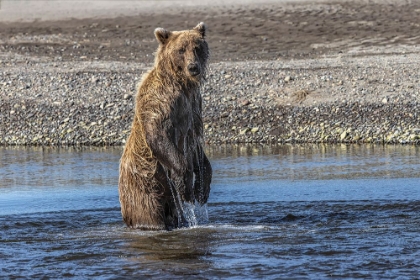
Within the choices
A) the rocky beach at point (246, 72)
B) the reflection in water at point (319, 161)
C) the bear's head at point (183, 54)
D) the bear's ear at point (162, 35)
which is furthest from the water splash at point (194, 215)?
the rocky beach at point (246, 72)

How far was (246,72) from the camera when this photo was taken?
1967 cm

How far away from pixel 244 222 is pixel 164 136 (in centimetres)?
146

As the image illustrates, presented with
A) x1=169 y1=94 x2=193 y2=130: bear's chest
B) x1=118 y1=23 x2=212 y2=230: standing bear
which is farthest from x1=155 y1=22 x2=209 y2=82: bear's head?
x1=169 y1=94 x2=193 y2=130: bear's chest

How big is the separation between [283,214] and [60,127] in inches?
354

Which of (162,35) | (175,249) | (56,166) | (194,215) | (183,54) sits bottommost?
(175,249)

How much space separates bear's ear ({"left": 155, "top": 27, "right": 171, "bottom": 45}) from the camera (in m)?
8.39

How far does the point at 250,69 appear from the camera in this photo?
2006 cm

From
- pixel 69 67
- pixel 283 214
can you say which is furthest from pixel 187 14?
pixel 283 214

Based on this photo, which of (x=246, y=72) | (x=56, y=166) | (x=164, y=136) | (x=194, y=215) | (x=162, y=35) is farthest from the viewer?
(x=246, y=72)

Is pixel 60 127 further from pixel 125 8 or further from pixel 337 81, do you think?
pixel 125 8

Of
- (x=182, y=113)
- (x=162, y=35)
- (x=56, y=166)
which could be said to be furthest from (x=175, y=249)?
(x=56, y=166)

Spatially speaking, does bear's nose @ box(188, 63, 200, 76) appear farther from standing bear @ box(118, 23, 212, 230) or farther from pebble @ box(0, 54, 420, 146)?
pebble @ box(0, 54, 420, 146)

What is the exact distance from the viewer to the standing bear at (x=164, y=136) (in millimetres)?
8297

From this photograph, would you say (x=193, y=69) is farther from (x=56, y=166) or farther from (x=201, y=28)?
(x=56, y=166)
